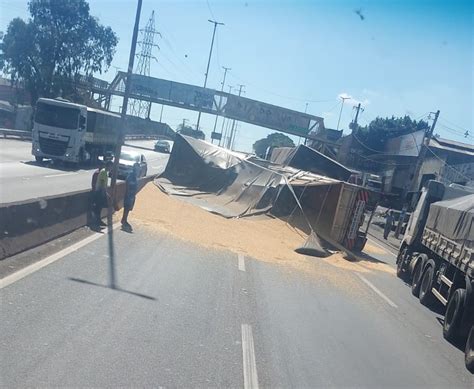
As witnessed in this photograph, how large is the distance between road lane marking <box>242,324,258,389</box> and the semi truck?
3.40 metres

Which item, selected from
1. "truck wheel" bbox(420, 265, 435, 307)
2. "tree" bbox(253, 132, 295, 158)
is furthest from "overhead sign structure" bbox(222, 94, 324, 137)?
"tree" bbox(253, 132, 295, 158)

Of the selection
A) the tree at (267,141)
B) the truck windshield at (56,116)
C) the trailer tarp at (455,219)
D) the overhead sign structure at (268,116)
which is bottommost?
the tree at (267,141)

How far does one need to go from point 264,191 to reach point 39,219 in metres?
14.3

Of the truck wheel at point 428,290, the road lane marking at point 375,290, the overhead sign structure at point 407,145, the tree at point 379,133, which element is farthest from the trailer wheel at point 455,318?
the tree at point 379,133

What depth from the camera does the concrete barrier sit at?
9.16m

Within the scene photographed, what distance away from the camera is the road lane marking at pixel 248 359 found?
576cm

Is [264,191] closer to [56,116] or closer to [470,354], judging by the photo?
[56,116]

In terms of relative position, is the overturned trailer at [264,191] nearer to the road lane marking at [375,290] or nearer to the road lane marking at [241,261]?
the road lane marking at [375,290]

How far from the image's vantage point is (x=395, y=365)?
735 centimetres

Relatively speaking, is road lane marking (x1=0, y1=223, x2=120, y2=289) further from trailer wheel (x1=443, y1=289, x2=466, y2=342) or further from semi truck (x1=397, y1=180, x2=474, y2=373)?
trailer wheel (x1=443, y1=289, x2=466, y2=342)

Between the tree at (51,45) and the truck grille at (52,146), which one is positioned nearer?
the truck grille at (52,146)

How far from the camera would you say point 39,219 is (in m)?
10.7

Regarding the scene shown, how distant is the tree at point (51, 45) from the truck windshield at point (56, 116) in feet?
73.2

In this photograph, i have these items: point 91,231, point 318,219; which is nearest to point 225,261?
point 91,231
